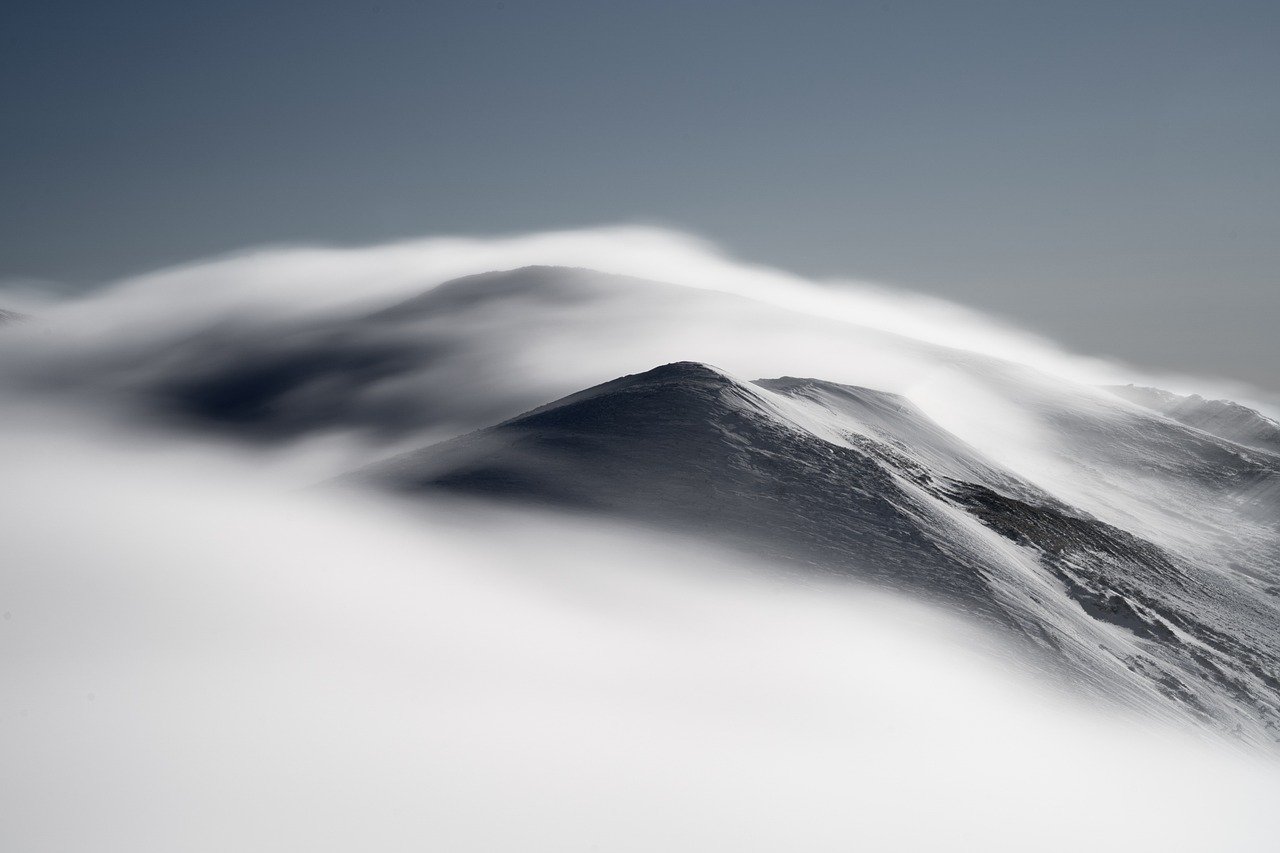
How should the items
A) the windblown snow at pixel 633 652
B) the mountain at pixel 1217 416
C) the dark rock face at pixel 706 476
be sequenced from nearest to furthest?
the windblown snow at pixel 633 652 < the dark rock face at pixel 706 476 < the mountain at pixel 1217 416

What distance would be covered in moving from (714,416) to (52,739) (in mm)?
24244

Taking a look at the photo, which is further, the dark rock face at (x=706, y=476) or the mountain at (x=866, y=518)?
the dark rock face at (x=706, y=476)

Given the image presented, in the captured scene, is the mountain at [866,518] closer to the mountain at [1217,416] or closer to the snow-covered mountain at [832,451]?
the snow-covered mountain at [832,451]

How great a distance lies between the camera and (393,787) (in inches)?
480

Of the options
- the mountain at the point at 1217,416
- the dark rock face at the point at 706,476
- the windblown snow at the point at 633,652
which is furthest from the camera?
the mountain at the point at 1217,416

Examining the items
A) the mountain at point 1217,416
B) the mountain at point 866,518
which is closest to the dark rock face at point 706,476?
the mountain at point 866,518

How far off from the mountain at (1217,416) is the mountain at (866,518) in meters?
61.1

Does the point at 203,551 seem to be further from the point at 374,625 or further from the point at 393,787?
the point at 393,787

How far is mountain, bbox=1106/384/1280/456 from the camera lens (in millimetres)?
92562

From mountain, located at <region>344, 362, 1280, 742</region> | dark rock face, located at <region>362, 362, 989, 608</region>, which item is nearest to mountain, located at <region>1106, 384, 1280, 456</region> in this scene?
mountain, located at <region>344, 362, 1280, 742</region>

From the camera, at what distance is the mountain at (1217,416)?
304ft

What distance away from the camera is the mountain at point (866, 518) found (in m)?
26.5

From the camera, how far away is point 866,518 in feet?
95.4

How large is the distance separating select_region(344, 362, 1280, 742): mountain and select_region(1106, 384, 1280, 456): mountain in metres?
61.1
